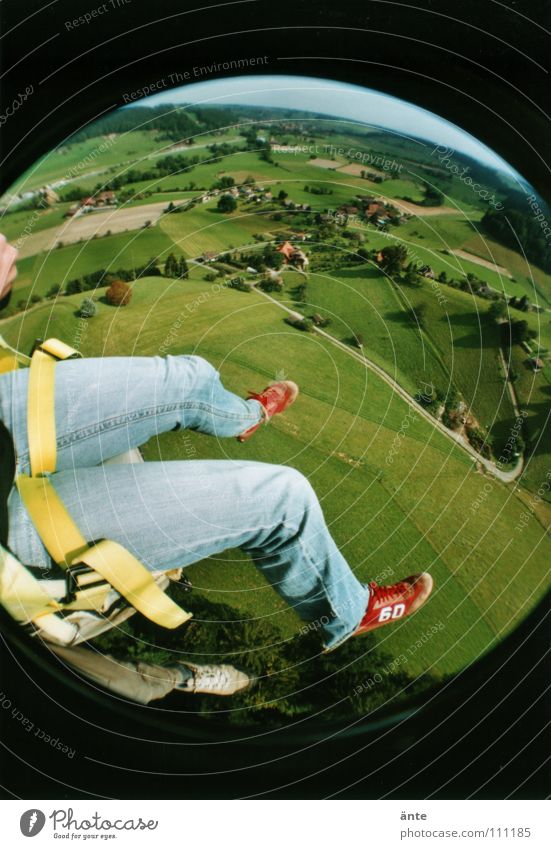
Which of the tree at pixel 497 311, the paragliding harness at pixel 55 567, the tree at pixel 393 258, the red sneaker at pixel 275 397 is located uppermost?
the tree at pixel 393 258

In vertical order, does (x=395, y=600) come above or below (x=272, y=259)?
below

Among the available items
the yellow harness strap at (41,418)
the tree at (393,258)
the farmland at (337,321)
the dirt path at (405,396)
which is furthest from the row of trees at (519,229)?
the yellow harness strap at (41,418)

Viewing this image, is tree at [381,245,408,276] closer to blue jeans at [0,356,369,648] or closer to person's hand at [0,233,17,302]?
blue jeans at [0,356,369,648]

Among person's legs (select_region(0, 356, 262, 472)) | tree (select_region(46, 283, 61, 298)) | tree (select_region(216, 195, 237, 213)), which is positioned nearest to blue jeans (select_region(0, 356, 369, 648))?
person's legs (select_region(0, 356, 262, 472))

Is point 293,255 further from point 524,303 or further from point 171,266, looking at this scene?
point 524,303

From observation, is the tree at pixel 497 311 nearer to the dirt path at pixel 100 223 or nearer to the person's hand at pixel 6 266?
the dirt path at pixel 100 223

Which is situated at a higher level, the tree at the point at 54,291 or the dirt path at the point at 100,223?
the dirt path at the point at 100,223

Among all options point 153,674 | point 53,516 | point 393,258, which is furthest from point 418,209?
point 153,674
